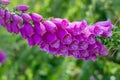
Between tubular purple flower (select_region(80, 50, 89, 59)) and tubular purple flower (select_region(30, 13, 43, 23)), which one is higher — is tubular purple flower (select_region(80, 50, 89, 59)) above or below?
below

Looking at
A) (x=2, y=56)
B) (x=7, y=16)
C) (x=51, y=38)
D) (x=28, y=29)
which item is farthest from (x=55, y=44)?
(x=2, y=56)

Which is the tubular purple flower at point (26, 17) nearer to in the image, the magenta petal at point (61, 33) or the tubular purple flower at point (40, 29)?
the tubular purple flower at point (40, 29)

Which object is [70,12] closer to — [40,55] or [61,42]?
[40,55]

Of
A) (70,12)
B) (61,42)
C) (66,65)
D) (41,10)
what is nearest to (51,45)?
(61,42)

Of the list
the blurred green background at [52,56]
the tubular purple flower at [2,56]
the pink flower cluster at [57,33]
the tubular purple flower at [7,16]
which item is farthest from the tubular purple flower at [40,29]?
the tubular purple flower at [2,56]

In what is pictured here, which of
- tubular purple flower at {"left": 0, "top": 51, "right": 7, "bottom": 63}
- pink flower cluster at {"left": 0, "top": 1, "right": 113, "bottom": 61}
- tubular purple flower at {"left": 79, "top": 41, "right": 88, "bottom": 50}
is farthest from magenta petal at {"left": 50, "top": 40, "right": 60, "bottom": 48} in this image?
tubular purple flower at {"left": 0, "top": 51, "right": 7, "bottom": 63}

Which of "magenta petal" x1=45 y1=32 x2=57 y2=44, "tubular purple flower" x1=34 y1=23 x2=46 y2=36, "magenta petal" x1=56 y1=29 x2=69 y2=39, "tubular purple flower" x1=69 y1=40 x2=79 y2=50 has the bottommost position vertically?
"tubular purple flower" x1=69 y1=40 x2=79 y2=50

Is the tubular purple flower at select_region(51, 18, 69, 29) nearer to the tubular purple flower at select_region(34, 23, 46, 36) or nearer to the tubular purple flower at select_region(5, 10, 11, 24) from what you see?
the tubular purple flower at select_region(34, 23, 46, 36)
